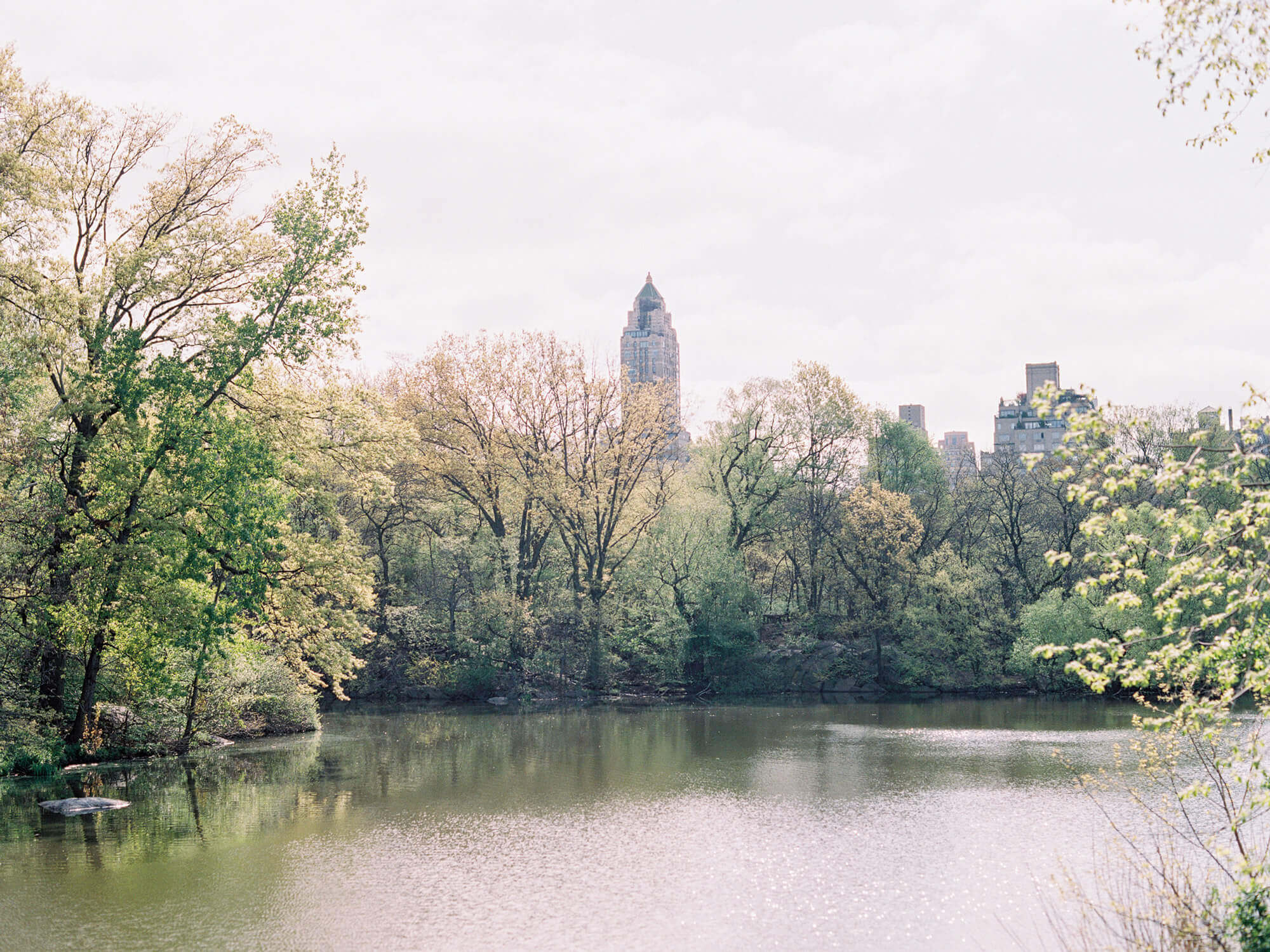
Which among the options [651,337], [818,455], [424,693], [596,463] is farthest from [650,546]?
[651,337]

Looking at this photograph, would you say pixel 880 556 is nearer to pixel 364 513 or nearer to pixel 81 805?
pixel 364 513

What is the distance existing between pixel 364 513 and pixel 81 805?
27.0m

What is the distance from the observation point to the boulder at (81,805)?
19.9 m

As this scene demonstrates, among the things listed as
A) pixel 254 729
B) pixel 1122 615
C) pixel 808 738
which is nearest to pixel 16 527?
pixel 254 729

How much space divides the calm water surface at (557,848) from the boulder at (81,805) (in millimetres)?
505

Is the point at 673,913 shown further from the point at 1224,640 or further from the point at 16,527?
the point at 16,527

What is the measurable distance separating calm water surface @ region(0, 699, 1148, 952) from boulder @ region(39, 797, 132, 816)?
51cm

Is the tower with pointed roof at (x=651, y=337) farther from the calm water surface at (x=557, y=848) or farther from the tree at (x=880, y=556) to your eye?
the calm water surface at (x=557, y=848)

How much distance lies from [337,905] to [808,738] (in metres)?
21.0

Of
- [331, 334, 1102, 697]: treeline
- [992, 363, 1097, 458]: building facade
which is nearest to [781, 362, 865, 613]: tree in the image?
[331, 334, 1102, 697]: treeline

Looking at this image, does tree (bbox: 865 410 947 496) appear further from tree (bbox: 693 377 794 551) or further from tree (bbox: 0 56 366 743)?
tree (bbox: 0 56 366 743)

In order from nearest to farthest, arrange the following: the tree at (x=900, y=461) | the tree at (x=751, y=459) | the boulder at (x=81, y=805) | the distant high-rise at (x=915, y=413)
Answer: the boulder at (x=81, y=805), the tree at (x=751, y=459), the tree at (x=900, y=461), the distant high-rise at (x=915, y=413)

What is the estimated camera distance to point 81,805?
66.0ft

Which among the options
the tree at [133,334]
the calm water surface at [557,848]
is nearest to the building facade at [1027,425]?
the calm water surface at [557,848]
